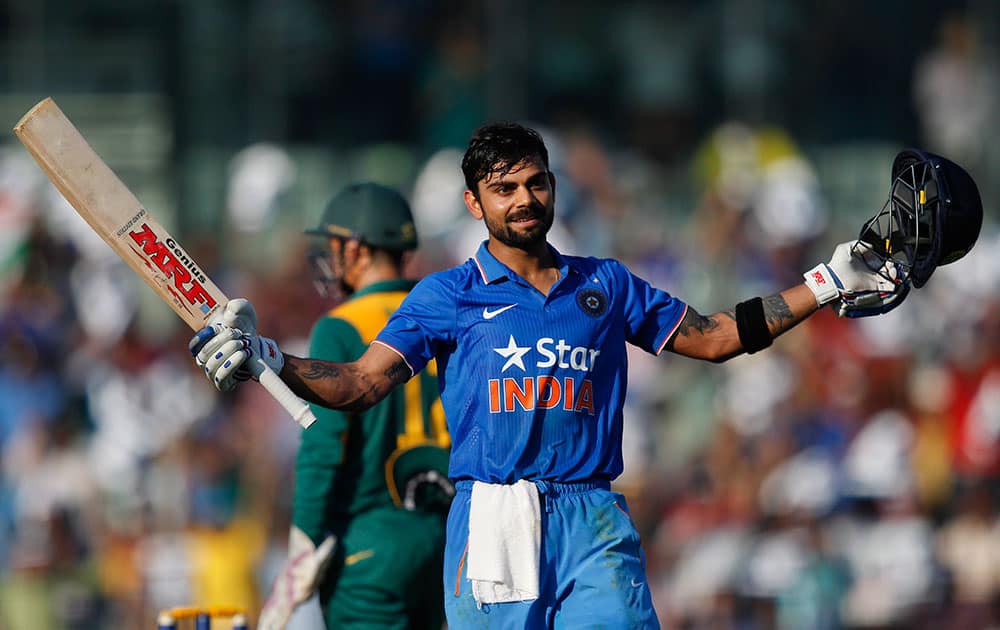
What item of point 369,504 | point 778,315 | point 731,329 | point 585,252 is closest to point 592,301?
point 731,329

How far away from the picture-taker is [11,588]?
1151 cm

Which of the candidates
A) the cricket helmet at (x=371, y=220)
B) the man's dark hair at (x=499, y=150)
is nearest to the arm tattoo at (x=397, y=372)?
the man's dark hair at (x=499, y=150)

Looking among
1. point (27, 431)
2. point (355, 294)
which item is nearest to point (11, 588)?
point (27, 431)

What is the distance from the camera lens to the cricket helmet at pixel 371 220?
7.08m

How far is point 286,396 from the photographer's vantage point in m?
5.26

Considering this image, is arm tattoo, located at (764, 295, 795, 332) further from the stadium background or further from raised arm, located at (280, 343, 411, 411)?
the stadium background

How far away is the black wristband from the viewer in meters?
5.60

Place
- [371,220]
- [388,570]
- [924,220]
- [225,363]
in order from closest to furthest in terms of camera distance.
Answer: [225,363]
[924,220]
[388,570]
[371,220]

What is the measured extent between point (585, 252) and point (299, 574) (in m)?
5.86

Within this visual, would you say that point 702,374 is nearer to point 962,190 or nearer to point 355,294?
point 355,294

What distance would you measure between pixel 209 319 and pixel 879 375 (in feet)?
24.7

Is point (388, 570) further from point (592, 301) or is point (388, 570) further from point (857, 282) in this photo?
point (857, 282)

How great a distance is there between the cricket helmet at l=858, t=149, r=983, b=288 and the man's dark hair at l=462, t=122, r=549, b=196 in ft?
3.88

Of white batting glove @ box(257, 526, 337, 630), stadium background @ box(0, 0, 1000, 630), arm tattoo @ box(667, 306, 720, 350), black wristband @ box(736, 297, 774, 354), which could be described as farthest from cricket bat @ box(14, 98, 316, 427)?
stadium background @ box(0, 0, 1000, 630)
